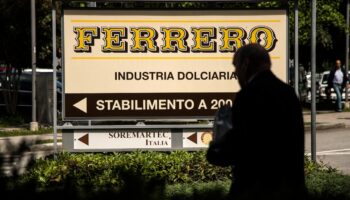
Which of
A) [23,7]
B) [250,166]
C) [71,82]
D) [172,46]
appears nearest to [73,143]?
[71,82]

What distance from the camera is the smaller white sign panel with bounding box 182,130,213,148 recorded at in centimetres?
1072

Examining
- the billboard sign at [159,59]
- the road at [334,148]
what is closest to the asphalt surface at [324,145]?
the road at [334,148]

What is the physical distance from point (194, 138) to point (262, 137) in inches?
256

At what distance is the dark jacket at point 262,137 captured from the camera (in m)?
4.26

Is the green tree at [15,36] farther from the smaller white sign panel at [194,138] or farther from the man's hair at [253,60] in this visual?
the man's hair at [253,60]

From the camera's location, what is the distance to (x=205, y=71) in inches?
416

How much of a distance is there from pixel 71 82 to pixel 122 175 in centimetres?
751

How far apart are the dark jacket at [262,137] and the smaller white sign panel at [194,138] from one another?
6333mm

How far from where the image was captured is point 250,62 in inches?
175

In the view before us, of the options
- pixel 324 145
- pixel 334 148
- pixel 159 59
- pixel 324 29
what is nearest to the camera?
pixel 159 59

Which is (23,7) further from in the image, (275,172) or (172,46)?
(275,172)

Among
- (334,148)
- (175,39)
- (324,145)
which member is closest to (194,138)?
(175,39)

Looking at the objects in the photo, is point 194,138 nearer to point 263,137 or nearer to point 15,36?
point 263,137

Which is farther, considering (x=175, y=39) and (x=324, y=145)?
(x=324, y=145)
